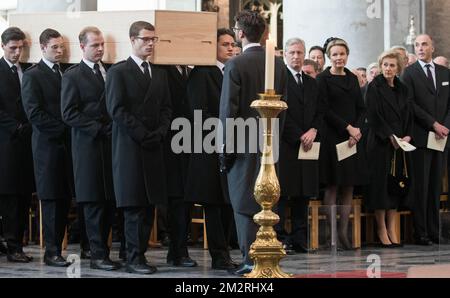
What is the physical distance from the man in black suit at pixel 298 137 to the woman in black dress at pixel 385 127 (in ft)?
3.17

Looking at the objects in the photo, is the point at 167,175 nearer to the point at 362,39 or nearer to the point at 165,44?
the point at 165,44

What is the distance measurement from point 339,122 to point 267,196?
4.73 m

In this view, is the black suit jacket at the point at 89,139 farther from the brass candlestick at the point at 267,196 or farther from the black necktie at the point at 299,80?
the brass candlestick at the point at 267,196

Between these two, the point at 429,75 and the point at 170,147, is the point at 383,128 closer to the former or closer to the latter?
the point at 429,75

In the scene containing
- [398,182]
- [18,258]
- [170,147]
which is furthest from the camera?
[398,182]

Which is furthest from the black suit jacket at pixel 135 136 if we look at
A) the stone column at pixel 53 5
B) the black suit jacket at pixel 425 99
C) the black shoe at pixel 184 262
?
the stone column at pixel 53 5

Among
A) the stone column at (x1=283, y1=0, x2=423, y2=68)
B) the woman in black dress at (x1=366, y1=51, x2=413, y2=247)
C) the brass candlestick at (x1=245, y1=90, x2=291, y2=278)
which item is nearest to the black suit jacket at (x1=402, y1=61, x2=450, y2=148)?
the woman in black dress at (x1=366, y1=51, x2=413, y2=247)

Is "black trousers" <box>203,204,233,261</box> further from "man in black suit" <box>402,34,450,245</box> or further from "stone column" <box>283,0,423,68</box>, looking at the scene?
"stone column" <box>283,0,423,68</box>

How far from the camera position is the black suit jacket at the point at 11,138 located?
392 inches

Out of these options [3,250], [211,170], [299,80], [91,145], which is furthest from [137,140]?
[3,250]

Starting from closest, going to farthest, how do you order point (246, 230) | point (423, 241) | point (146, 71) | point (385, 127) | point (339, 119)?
1. point (246, 230)
2. point (146, 71)
3. point (339, 119)
4. point (385, 127)
5. point (423, 241)

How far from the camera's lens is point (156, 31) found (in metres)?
9.04

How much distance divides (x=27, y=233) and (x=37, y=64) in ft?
9.97
